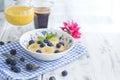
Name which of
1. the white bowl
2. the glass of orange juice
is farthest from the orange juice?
the white bowl

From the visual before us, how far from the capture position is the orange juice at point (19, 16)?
1196 mm

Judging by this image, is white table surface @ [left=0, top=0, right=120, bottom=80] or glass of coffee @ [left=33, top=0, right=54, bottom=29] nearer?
white table surface @ [left=0, top=0, right=120, bottom=80]

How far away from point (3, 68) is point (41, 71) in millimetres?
126

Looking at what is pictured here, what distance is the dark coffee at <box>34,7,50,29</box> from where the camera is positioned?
123cm

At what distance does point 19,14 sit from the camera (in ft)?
3.93

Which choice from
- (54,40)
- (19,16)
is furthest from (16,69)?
(19,16)

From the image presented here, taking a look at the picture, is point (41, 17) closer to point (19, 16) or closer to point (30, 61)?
point (19, 16)

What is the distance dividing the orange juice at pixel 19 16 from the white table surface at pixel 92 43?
2.5 inches

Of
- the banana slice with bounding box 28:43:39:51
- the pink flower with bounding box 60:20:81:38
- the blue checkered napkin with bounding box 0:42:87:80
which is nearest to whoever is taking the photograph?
the blue checkered napkin with bounding box 0:42:87:80

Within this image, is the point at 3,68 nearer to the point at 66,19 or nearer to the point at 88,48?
the point at 88,48

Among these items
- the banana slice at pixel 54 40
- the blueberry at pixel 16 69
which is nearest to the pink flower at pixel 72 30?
the banana slice at pixel 54 40

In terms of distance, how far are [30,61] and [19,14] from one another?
0.30 m

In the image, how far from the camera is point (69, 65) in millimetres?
999

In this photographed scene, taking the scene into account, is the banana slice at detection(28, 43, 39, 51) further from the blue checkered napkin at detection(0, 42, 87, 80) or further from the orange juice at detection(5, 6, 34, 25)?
the orange juice at detection(5, 6, 34, 25)
